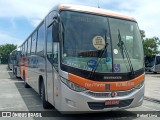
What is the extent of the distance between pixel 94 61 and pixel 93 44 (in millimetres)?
487

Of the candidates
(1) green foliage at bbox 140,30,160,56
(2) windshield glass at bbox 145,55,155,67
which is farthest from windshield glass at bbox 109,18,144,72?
(1) green foliage at bbox 140,30,160,56

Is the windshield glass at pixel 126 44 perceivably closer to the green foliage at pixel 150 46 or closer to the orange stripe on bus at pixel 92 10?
the orange stripe on bus at pixel 92 10

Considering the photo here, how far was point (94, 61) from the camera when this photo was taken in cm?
745

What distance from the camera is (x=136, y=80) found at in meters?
7.88

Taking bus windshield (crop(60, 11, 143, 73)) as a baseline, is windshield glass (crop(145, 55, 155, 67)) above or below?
below

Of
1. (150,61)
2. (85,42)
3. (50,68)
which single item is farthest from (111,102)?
(150,61)

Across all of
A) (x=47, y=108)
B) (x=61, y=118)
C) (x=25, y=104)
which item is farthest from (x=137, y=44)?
(x=25, y=104)

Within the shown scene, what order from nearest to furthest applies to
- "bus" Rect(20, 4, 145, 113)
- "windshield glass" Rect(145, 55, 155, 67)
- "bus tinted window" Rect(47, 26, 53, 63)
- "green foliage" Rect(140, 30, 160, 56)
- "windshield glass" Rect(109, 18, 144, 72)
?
1. "bus" Rect(20, 4, 145, 113)
2. "windshield glass" Rect(109, 18, 144, 72)
3. "bus tinted window" Rect(47, 26, 53, 63)
4. "windshield glass" Rect(145, 55, 155, 67)
5. "green foliage" Rect(140, 30, 160, 56)

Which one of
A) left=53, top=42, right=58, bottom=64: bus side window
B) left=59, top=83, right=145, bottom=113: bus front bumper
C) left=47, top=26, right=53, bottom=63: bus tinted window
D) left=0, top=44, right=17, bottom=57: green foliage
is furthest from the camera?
left=0, top=44, right=17, bottom=57: green foliage

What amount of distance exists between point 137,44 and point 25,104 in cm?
514

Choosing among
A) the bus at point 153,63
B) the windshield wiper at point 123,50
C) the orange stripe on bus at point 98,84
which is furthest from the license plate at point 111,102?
the bus at point 153,63

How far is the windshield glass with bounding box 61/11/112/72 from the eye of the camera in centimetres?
741

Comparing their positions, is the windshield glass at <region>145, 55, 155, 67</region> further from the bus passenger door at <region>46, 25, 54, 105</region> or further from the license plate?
the license plate

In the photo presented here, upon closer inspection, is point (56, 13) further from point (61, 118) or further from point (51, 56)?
point (61, 118)
